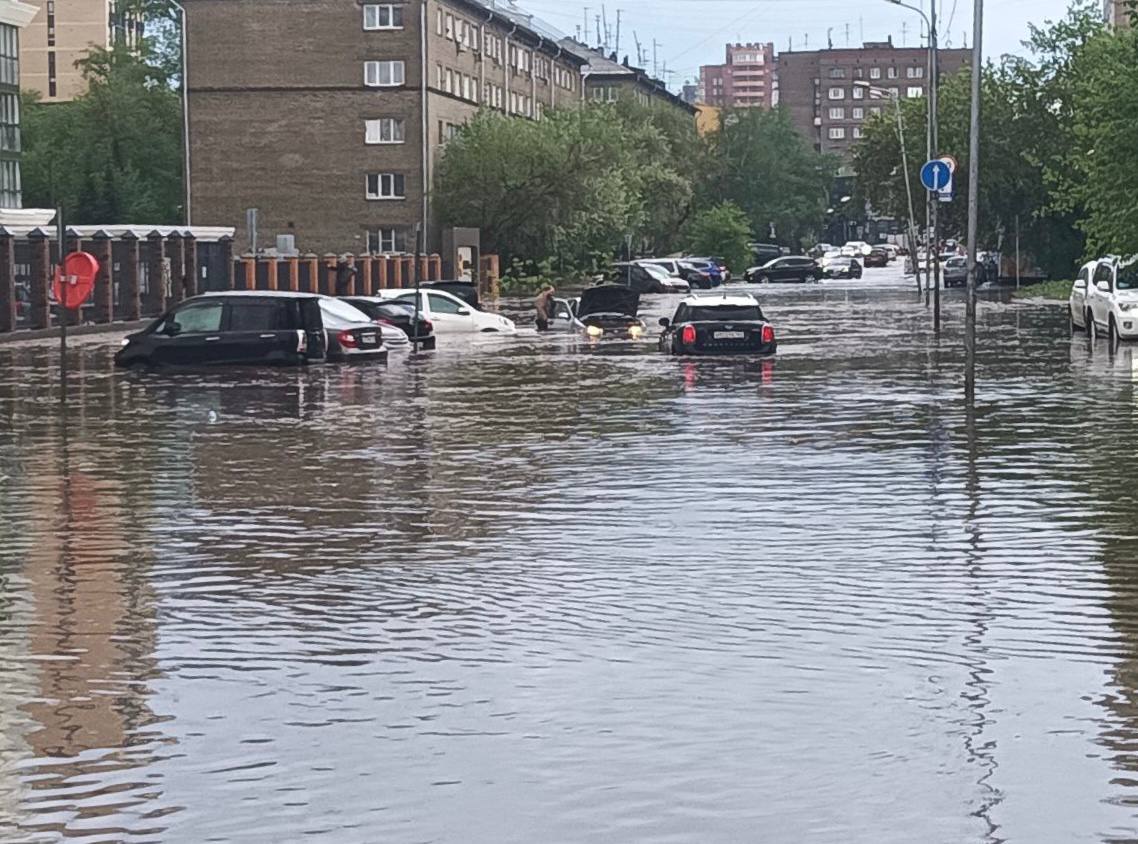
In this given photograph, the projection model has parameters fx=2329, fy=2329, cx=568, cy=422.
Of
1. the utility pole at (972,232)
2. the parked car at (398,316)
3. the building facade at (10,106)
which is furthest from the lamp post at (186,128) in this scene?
the utility pole at (972,232)

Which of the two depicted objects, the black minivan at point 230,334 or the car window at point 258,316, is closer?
A: the black minivan at point 230,334

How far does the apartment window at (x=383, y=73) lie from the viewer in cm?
9431

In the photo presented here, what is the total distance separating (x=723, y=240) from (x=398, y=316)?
277 feet

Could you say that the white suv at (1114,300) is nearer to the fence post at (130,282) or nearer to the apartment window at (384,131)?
the fence post at (130,282)

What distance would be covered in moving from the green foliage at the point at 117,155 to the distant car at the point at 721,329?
75318 mm

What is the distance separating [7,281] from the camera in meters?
51.2

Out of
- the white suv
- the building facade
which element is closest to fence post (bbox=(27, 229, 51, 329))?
the white suv

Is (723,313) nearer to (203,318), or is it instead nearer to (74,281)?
(203,318)

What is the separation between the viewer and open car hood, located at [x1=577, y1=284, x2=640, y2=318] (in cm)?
5731

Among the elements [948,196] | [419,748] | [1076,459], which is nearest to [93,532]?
[419,748]

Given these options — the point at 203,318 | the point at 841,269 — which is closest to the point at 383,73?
the point at 841,269

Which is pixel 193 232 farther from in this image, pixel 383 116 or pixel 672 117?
pixel 672 117

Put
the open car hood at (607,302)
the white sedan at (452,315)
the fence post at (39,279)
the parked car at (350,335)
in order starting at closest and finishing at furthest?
the parked car at (350,335), the white sedan at (452,315), the fence post at (39,279), the open car hood at (607,302)

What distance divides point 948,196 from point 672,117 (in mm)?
97679
